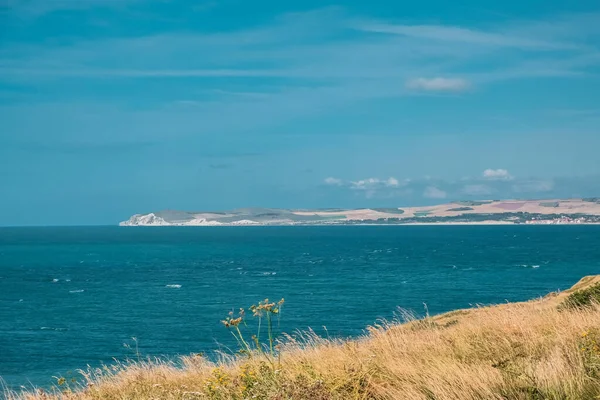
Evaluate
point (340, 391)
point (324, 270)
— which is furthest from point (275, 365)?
point (324, 270)

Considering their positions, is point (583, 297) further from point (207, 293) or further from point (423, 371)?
point (207, 293)

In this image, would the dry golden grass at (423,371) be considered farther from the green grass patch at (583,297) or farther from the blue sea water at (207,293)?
the blue sea water at (207,293)

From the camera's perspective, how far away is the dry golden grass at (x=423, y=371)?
756 centimetres

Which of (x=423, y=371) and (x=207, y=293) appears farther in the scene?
(x=207, y=293)

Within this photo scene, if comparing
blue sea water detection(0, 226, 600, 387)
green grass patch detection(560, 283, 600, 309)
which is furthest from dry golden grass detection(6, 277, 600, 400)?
blue sea water detection(0, 226, 600, 387)

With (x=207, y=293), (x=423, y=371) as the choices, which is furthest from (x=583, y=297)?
(x=207, y=293)

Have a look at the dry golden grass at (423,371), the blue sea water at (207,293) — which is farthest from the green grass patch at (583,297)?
the blue sea water at (207,293)

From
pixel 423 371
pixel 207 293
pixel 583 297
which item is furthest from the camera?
pixel 207 293

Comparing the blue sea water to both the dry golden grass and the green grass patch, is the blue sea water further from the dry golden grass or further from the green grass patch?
the dry golden grass

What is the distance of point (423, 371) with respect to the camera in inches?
326

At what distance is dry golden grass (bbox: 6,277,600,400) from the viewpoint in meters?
7.56

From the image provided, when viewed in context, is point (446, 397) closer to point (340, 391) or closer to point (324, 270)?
point (340, 391)

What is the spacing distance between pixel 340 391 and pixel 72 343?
46.1 metres

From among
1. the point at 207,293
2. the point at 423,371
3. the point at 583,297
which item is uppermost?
the point at 423,371
